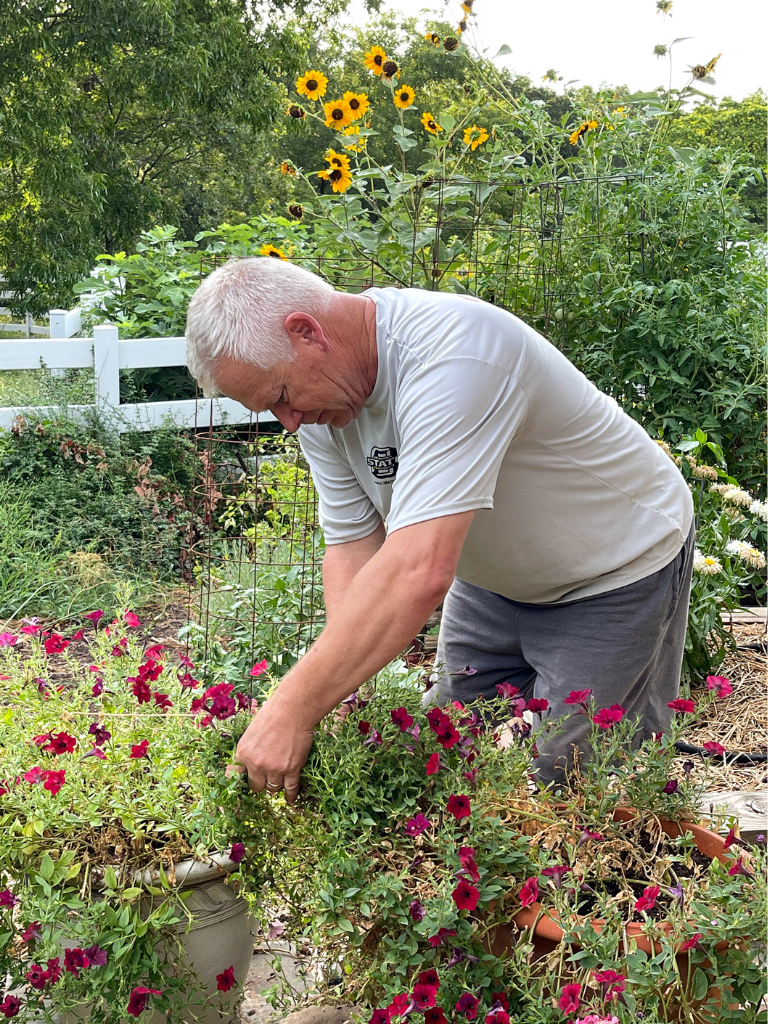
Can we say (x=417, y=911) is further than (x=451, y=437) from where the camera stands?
No

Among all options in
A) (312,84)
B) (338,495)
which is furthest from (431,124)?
(338,495)

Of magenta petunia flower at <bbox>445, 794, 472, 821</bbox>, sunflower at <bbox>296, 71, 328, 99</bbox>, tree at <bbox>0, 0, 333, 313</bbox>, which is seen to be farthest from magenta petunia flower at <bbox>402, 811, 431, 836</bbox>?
tree at <bbox>0, 0, 333, 313</bbox>

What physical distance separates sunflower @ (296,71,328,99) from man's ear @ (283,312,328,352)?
7.91ft

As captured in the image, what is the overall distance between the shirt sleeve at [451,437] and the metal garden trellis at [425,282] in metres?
1.58

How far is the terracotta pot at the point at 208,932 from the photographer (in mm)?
1485

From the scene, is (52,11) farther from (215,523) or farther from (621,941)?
(621,941)

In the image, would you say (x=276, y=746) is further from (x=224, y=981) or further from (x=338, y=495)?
(x=338, y=495)

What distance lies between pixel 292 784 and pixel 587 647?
2.55ft

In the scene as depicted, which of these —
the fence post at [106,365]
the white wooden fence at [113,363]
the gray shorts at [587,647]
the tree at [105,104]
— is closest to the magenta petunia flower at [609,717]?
the gray shorts at [587,647]

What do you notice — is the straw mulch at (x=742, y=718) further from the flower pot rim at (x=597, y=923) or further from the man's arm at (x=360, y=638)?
the man's arm at (x=360, y=638)

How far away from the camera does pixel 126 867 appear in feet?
4.79

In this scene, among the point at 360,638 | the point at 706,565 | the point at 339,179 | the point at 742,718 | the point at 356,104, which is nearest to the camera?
the point at 360,638

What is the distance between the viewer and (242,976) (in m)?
1.66

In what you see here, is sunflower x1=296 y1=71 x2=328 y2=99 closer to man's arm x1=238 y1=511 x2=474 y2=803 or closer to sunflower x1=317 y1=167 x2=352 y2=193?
sunflower x1=317 y1=167 x2=352 y2=193
